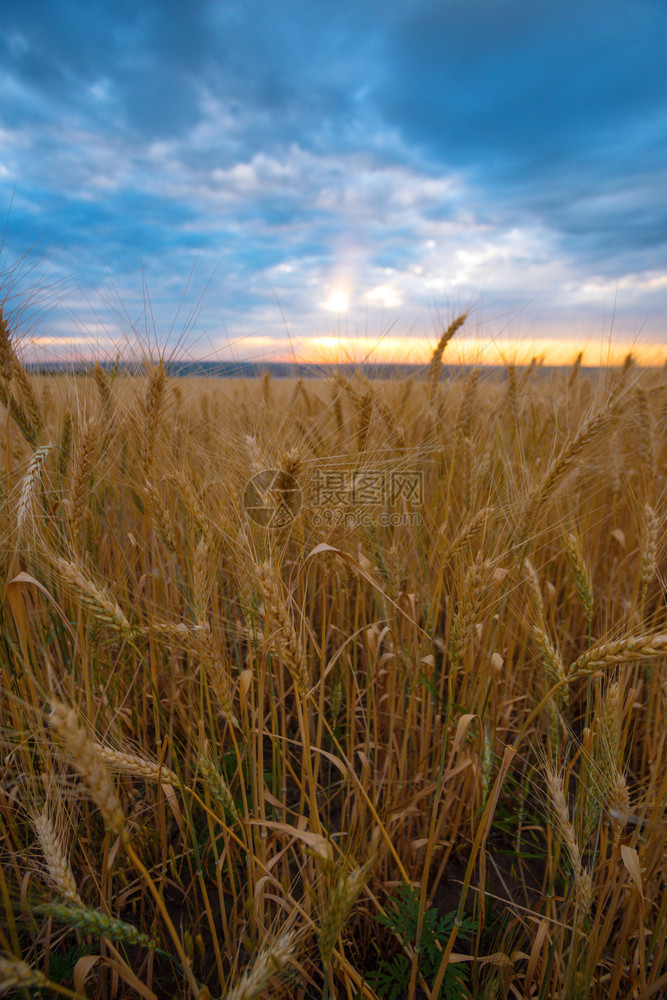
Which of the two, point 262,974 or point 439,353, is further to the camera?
point 439,353

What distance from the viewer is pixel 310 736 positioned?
1544mm

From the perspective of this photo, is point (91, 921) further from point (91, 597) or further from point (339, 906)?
point (91, 597)

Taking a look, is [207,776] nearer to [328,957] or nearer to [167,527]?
[328,957]

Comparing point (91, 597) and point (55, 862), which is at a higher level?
point (91, 597)

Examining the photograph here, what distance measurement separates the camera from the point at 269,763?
1.95 m

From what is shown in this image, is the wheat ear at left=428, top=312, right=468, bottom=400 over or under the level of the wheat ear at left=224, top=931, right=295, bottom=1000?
over

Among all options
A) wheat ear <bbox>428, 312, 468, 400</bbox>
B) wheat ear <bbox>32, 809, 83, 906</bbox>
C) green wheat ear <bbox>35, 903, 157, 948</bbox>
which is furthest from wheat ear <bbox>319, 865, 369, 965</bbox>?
wheat ear <bbox>428, 312, 468, 400</bbox>

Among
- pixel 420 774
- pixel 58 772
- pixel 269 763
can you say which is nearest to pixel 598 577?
pixel 420 774

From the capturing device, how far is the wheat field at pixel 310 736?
102cm

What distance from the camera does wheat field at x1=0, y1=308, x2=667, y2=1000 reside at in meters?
1.02

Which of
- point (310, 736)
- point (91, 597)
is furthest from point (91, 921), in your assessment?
point (310, 736)

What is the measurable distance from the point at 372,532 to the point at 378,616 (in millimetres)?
481

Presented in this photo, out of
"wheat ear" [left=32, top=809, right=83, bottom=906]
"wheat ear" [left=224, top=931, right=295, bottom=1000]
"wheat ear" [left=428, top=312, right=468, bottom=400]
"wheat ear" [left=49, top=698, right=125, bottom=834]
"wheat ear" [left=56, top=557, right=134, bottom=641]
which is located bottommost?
"wheat ear" [left=224, top=931, right=295, bottom=1000]

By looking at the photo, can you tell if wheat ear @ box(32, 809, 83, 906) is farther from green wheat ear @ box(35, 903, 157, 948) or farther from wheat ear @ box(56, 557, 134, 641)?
wheat ear @ box(56, 557, 134, 641)
